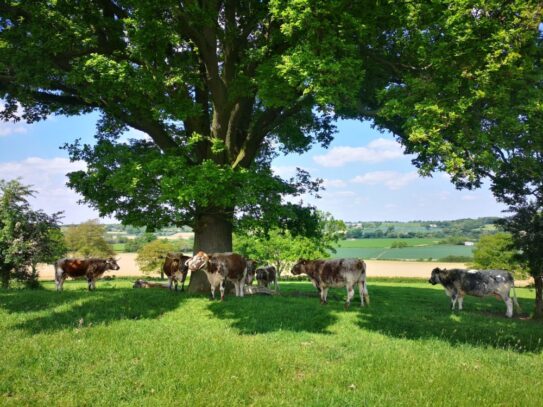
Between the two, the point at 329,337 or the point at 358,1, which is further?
the point at 358,1

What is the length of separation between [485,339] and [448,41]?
9.95 m

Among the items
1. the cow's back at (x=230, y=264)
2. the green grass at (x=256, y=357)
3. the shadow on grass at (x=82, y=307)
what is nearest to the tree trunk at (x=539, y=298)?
the green grass at (x=256, y=357)

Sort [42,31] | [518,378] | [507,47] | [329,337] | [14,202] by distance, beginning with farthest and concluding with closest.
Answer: [14,202], [42,31], [507,47], [329,337], [518,378]

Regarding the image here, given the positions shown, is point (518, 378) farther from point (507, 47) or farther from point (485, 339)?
point (507, 47)

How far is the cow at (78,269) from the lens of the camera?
2188 centimetres

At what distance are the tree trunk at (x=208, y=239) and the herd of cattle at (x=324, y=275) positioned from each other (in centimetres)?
81

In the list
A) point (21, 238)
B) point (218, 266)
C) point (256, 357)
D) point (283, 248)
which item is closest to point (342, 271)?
point (218, 266)

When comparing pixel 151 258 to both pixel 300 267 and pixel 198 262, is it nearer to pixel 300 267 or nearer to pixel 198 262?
pixel 300 267

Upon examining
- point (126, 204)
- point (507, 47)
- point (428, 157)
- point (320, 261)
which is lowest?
point (320, 261)

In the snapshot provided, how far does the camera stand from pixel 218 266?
18.5m

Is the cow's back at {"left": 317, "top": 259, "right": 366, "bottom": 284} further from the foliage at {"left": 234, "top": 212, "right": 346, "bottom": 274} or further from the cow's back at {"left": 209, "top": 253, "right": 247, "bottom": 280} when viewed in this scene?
the foliage at {"left": 234, "top": 212, "right": 346, "bottom": 274}

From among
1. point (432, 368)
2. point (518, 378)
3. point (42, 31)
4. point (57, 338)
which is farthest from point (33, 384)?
point (42, 31)

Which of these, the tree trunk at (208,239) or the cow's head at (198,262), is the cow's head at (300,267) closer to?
the tree trunk at (208,239)

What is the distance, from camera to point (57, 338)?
→ 10.9 metres
